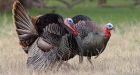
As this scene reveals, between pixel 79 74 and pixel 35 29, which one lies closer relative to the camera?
pixel 79 74

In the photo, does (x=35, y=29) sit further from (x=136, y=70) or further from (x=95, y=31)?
(x=136, y=70)

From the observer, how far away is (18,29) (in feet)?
27.1

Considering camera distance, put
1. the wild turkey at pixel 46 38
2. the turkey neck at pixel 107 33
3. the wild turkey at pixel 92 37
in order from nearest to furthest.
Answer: the wild turkey at pixel 46 38, the wild turkey at pixel 92 37, the turkey neck at pixel 107 33

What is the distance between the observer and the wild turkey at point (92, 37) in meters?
8.23

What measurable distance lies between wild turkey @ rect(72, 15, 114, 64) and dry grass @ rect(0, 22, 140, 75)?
0.79ft

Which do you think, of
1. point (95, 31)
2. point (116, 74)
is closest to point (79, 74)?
point (116, 74)

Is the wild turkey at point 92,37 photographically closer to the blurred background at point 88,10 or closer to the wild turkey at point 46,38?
the wild turkey at point 46,38

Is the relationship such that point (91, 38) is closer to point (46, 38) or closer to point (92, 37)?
point (92, 37)

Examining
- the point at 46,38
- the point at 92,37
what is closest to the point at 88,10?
the point at 92,37

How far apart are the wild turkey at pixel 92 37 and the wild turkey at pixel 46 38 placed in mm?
177

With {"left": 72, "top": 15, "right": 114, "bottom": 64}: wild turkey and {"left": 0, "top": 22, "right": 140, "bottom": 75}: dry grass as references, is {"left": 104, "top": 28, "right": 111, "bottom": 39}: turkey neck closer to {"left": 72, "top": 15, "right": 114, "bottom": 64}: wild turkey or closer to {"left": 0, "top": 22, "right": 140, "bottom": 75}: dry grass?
{"left": 72, "top": 15, "right": 114, "bottom": 64}: wild turkey

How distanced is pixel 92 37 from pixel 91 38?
0.07ft

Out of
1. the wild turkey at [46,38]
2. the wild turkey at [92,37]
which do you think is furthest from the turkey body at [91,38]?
the wild turkey at [46,38]

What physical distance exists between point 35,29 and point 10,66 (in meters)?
0.69
